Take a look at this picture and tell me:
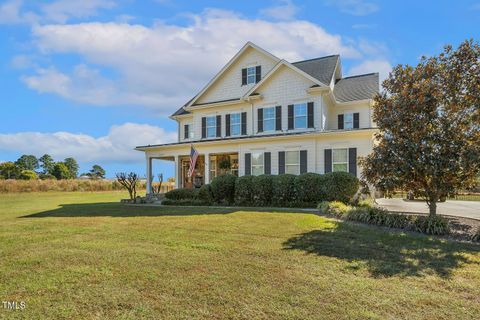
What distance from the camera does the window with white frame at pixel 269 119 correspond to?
71.1ft

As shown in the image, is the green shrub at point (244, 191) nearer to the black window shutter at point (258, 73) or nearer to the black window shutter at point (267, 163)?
the black window shutter at point (267, 163)

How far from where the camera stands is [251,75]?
23594 millimetres

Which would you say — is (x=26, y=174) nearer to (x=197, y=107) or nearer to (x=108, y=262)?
(x=197, y=107)

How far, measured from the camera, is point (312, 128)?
66.2 feet

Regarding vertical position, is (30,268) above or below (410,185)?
below

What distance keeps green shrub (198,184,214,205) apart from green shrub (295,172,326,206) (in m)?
4.91

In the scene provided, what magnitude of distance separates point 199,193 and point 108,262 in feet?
42.8

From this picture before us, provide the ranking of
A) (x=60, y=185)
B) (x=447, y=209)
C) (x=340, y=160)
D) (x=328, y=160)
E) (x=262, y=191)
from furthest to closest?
(x=60, y=185) → (x=328, y=160) → (x=340, y=160) → (x=262, y=191) → (x=447, y=209)

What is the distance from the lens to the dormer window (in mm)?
23344

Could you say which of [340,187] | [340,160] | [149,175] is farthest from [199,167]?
[340,187]

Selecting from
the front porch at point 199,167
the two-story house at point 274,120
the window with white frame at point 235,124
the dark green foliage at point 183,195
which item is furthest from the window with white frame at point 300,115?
the dark green foliage at point 183,195

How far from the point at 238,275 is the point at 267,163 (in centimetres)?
1465

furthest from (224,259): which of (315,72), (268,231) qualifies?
(315,72)

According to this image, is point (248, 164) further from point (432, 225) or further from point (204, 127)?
point (432, 225)
